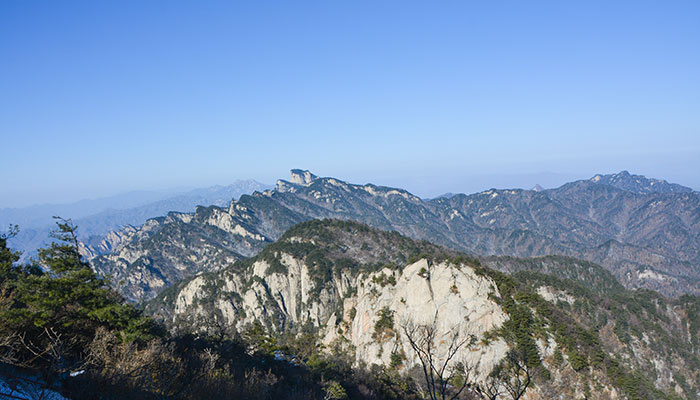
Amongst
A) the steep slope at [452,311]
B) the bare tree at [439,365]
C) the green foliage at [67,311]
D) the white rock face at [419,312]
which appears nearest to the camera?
the bare tree at [439,365]

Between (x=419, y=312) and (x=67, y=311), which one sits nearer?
(x=67, y=311)

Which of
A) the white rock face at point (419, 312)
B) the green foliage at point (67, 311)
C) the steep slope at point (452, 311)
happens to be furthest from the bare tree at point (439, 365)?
the green foliage at point (67, 311)

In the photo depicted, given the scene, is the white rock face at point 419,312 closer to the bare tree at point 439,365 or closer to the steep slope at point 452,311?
the steep slope at point 452,311

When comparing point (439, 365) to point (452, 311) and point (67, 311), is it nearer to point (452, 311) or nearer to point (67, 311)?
point (452, 311)

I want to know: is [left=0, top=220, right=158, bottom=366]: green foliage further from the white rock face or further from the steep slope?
the white rock face

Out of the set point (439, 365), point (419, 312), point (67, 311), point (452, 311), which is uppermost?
point (67, 311)

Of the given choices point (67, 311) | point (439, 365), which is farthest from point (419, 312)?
point (67, 311)

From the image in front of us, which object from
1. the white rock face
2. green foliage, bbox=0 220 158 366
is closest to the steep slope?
the white rock face

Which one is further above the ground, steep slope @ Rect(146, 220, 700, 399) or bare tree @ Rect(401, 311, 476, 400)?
bare tree @ Rect(401, 311, 476, 400)

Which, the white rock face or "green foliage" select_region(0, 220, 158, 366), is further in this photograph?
the white rock face

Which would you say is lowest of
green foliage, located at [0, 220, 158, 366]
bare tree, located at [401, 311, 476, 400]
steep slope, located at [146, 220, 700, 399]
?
steep slope, located at [146, 220, 700, 399]
